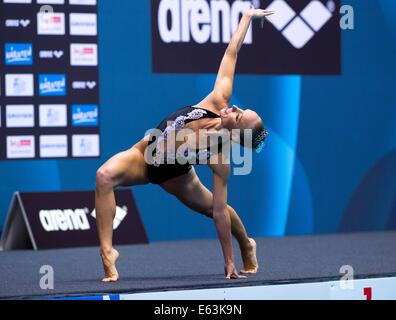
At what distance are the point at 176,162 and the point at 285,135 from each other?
372cm

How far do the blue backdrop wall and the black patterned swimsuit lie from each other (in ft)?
9.67

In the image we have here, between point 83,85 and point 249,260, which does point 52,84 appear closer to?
point 83,85

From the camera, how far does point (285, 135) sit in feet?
29.4

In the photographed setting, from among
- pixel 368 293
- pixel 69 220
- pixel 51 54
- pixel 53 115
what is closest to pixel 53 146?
pixel 53 115

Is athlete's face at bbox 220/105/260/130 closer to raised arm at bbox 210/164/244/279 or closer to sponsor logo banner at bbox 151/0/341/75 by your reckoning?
raised arm at bbox 210/164/244/279

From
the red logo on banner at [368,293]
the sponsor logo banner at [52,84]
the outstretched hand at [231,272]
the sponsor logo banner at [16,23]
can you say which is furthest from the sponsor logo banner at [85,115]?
the red logo on banner at [368,293]

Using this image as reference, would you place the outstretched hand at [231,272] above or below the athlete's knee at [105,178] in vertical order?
below

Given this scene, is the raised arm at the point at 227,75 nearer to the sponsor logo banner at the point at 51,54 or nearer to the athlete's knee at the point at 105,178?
the athlete's knee at the point at 105,178

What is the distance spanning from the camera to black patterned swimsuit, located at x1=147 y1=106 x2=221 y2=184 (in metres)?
5.36

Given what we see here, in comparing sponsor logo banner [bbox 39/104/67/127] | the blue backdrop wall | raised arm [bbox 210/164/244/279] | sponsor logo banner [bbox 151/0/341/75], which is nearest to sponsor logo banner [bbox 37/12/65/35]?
the blue backdrop wall

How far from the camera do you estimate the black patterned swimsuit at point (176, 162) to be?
5355 mm

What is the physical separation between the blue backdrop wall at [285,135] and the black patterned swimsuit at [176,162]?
116 inches
